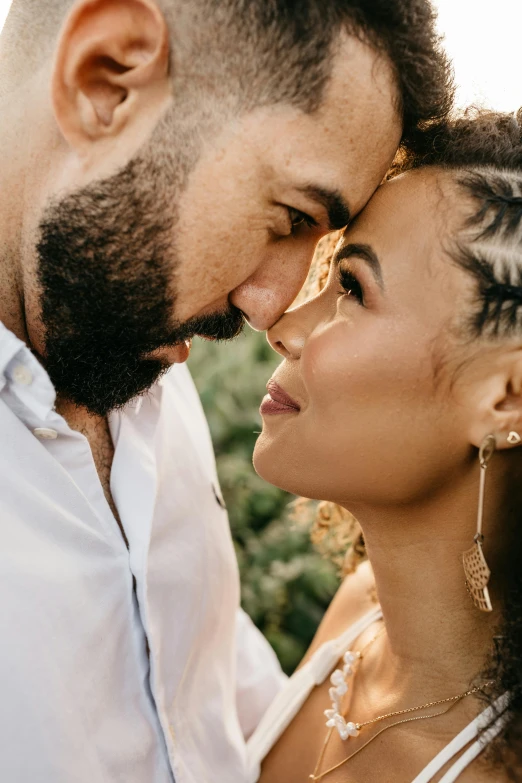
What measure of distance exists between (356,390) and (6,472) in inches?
34.9

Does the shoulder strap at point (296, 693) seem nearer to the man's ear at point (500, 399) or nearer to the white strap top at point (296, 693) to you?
the white strap top at point (296, 693)

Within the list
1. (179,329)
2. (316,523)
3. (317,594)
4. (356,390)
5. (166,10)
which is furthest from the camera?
(317,594)

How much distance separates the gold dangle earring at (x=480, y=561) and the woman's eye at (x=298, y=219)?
2.38 ft

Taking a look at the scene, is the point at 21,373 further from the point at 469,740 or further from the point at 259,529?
the point at 259,529

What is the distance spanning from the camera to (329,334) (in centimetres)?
207

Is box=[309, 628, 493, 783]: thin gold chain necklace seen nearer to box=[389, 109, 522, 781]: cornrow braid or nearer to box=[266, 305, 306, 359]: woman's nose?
box=[389, 109, 522, 781]: cornrow braid

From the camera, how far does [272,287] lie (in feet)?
7.13

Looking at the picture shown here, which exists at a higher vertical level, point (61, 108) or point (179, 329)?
point (61, 108)

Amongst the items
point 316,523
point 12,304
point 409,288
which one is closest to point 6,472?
point 12,304

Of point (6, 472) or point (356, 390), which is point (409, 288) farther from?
point (6, 472)

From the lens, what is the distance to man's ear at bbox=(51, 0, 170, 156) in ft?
5.98

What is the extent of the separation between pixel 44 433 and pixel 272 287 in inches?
28.4

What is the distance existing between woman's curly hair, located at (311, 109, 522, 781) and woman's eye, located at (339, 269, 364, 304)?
0.26 metres

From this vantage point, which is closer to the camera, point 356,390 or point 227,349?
point 356,390
